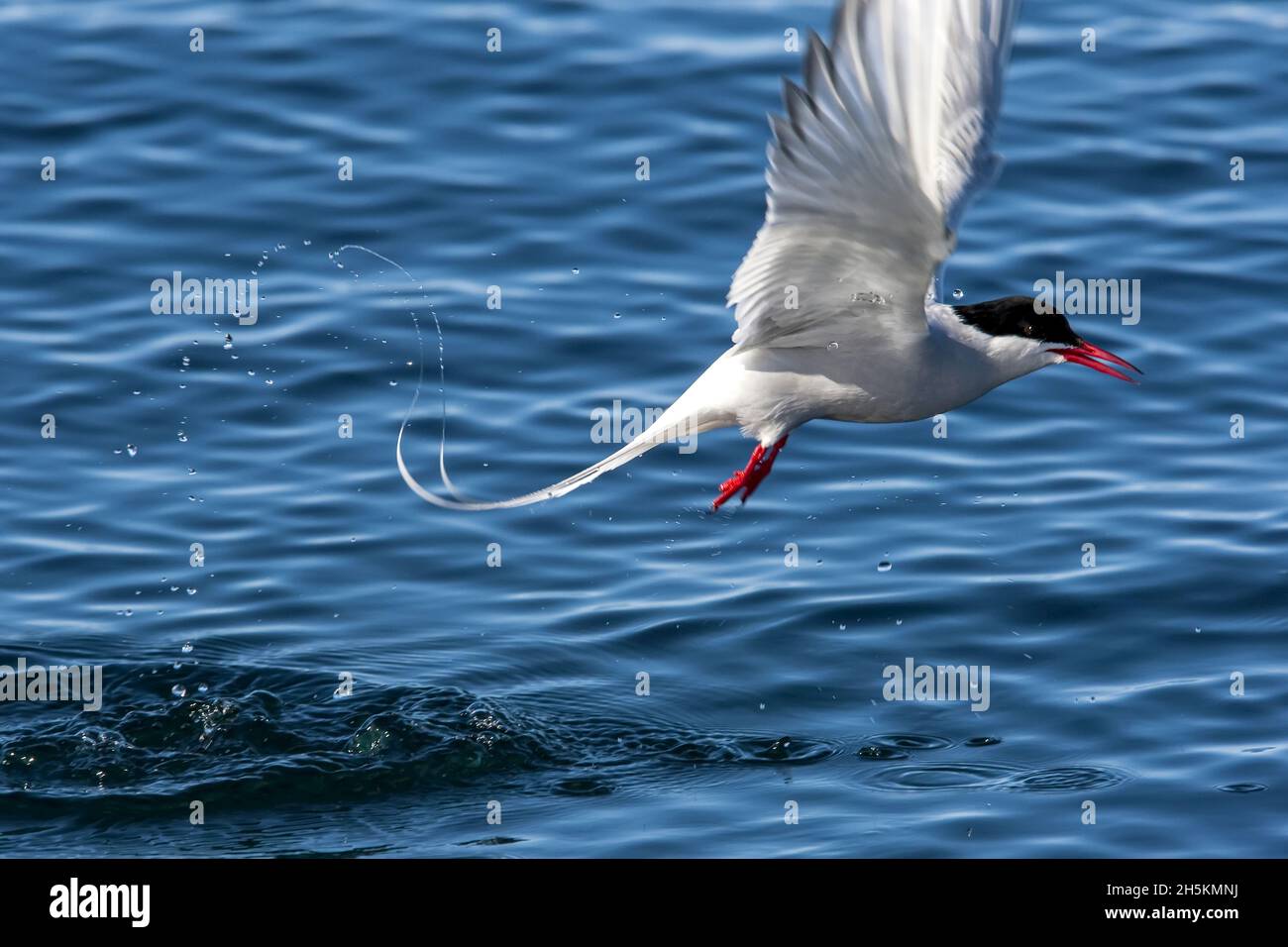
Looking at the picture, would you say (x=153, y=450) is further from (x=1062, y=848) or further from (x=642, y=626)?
(x=1062, y=848)

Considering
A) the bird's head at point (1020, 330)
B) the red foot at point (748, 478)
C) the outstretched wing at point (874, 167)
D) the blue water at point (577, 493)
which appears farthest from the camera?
the blue water at point (577, 493)

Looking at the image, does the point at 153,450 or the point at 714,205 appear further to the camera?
the point at 714,205

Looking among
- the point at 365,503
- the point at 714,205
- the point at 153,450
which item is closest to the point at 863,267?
the point at 365,503

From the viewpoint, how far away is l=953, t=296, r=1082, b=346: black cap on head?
8461 millimetres

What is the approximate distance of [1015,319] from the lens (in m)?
8.48

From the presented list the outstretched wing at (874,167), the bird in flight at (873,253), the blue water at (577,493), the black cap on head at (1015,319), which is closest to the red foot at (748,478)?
the bird in flight at (873,253)

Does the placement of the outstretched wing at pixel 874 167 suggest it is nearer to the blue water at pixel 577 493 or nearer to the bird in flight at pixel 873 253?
the bird in flight at pixel 873 253

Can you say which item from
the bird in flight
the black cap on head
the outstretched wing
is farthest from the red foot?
the black cap on head

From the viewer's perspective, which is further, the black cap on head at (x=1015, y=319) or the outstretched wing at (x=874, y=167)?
the black cap on head at (x=1015, y=319)

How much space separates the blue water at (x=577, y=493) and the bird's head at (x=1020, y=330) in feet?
6.11

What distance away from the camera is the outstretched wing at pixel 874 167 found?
7.02 meters

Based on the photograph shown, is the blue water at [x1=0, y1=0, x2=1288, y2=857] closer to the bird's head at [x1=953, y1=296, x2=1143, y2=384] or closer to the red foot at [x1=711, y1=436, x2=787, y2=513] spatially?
the red foot at [x1=711, y1=436, x2=787, y2=513]

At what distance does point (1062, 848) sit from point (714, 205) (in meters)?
5.65

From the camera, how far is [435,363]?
1195cm
